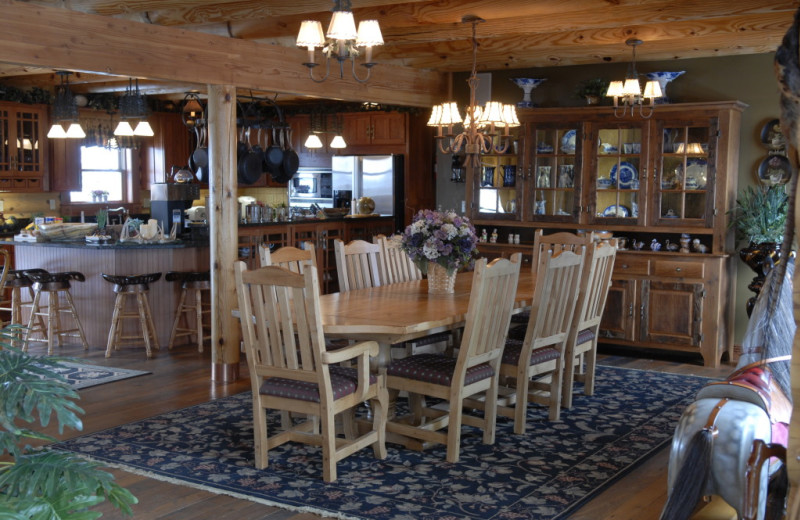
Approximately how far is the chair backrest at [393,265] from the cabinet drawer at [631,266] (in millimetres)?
1943

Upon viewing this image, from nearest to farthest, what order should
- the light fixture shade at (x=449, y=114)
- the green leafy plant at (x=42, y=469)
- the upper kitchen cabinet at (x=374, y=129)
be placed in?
the green leafy plant at (x=42, y=469) → the light fixture shade at (x=449, y=114) → the upper kitchen cabinet at (x=374, y=129)

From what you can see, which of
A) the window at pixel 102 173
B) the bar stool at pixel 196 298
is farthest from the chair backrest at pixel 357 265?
the window at pixel 102 173

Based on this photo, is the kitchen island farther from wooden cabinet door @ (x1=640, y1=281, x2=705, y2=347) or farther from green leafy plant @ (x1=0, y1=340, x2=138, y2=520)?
green leafy plant @ (x1=0, y1=340, x2=138, y2=520)

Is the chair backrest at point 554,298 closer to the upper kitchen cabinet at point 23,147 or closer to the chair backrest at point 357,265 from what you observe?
the chair backrest at point 357,265

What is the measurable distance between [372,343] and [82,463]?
2.10m

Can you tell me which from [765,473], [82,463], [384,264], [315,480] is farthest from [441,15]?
[82,463]

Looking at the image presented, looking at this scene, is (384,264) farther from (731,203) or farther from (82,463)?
(82,463)

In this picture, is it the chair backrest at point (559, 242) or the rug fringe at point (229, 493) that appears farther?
the chair backrest at point (559, 242)

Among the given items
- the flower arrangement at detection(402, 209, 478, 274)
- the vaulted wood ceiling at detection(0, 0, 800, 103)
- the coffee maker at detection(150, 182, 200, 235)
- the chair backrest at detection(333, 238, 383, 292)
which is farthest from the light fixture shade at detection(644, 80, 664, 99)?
the coffee maker at detection(150, 182, 200, 235)

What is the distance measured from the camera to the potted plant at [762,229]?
655 centimetres

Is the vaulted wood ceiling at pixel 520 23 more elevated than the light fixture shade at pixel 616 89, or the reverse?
the vaulted wood ceiling at pixel 520 23

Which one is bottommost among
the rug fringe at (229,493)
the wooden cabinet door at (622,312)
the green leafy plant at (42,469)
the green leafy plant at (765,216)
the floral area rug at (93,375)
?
the rug fringe at (229,493)

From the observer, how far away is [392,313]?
4.38 m

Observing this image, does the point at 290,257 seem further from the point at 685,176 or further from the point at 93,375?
the point at 685,176
